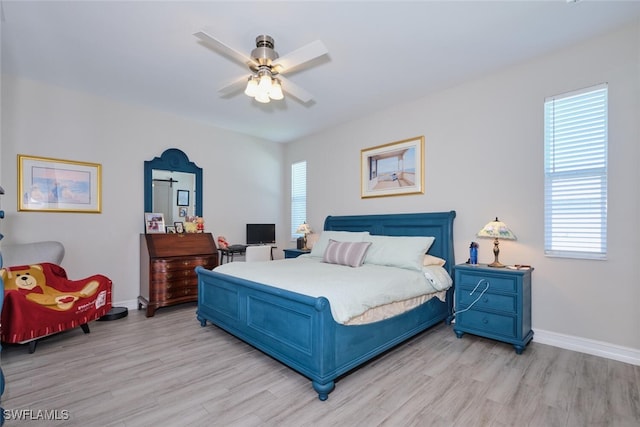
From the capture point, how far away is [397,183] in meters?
4.12

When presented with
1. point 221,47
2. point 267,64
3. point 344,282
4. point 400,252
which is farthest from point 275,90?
point 400,252

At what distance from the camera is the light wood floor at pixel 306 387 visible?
186 cm

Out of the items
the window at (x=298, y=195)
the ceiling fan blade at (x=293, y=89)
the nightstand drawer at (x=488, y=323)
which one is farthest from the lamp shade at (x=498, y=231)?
the window at (x=298, y=195)

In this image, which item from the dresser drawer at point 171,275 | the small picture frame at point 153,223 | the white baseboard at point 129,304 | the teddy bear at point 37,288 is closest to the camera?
the teddy bear at point 37,288

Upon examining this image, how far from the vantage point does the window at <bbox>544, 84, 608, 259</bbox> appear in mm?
2656

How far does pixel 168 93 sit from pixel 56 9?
1438 millimetres

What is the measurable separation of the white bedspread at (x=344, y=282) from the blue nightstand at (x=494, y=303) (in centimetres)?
35

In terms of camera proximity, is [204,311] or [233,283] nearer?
[233,283]

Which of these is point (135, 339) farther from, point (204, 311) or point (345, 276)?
point (345, 276)

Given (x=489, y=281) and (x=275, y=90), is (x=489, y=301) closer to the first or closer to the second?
(x=489, y=281)

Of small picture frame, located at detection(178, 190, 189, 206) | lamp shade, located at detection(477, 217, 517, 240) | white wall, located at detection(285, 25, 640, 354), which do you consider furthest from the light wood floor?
small picture frame, located at detection(178, 190, 189, 206)

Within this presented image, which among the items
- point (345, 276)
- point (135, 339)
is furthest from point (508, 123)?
point (135, 339)

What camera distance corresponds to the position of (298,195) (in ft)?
18.7
